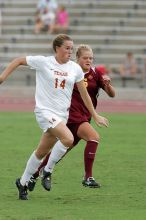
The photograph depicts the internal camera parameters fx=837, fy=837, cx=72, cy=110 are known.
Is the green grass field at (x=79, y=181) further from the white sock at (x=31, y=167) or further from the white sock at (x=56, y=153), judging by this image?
the white sock at (x=56, y=153)

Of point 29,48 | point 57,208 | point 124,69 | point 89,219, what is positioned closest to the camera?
point 89,219

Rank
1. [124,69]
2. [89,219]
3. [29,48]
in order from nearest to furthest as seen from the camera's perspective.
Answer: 1. [89,219]
2. [124,69]
3. [29,48]

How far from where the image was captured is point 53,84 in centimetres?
967

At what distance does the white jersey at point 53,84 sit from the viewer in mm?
9680

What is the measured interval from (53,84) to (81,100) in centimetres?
139

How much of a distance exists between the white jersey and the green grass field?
3.57 feet

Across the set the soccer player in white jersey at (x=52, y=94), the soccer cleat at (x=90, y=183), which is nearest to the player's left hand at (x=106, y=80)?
the soccer player in white jersey at (x=52, y=94)

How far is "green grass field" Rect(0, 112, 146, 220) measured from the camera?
881 centimetres

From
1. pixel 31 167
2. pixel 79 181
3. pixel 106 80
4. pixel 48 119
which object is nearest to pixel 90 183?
pixel 79 181

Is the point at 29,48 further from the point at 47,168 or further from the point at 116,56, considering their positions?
the point at 47,168

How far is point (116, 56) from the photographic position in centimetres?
3141

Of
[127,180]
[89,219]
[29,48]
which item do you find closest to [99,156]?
[127,180]

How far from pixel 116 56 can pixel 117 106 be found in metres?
6.23

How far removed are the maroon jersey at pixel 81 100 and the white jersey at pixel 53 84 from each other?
1.13m
